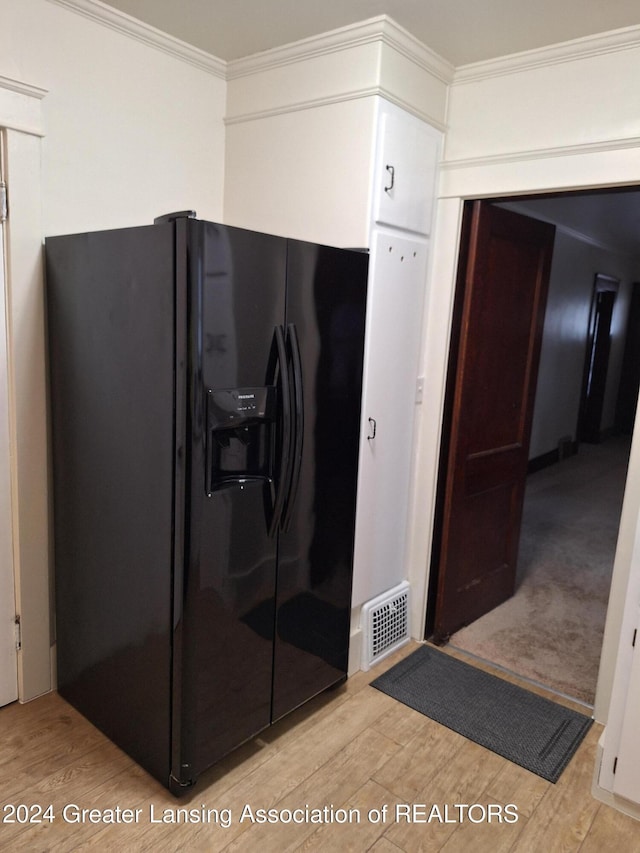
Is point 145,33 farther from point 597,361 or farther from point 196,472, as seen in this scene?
point 597,361

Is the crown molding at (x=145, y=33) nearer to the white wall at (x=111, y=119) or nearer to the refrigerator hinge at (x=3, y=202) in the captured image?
the white wall at (x=111, y=119)

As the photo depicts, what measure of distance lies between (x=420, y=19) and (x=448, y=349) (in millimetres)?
1260

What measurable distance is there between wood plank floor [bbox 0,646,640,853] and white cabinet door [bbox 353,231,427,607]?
634mm

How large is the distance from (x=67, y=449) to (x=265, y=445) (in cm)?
75

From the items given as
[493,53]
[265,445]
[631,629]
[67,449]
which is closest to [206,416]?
[265,445]

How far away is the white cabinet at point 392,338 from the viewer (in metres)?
2.43

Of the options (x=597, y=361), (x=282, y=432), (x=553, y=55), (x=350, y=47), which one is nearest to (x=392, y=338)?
(x=282, y=432)

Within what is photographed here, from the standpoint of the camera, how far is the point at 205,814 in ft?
6.41

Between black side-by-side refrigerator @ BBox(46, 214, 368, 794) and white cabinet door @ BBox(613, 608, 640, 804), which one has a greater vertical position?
black side-by-side refrigerator @ BBox(46, 214, 368, 794)

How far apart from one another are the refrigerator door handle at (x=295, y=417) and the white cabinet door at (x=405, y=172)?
68cm

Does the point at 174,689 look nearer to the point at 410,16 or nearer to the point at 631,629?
the point at 631,629

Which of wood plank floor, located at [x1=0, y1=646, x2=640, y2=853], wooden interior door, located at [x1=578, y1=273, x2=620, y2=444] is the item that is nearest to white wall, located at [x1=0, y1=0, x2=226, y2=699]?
wood plank floor, located at [x1=0, y1=646, x2=640, y2=853]

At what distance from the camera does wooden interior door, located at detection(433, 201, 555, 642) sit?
282 centimetres

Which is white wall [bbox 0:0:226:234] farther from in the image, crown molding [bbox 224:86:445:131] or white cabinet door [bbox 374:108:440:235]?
white cabinet door [bbox 374:108:440:235]
